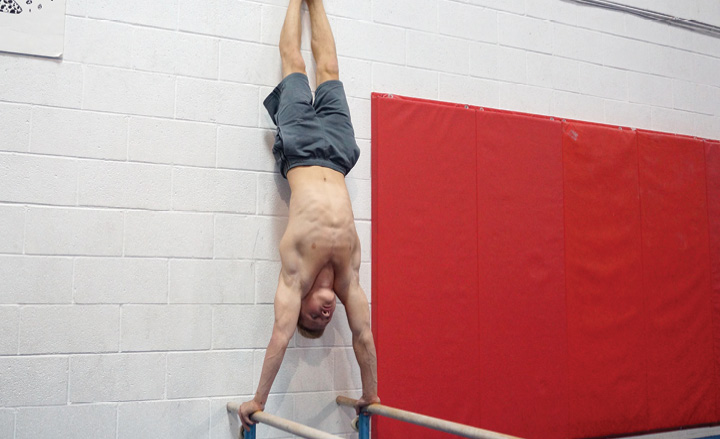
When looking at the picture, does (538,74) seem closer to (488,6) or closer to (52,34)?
(488,6)

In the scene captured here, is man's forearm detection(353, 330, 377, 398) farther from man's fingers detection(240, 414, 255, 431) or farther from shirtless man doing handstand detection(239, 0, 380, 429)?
man's fingers detection(240, 414, 255, 431)

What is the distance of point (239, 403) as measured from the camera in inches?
130

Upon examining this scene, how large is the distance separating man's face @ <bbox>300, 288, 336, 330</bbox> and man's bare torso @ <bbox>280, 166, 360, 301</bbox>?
0.05m

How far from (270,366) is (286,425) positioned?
0.46 meters

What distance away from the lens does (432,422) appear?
8.84ft

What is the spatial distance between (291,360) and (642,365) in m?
2.38

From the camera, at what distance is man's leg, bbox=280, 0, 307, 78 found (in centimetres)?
347

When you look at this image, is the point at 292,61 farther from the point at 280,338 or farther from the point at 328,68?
the point at 280,338

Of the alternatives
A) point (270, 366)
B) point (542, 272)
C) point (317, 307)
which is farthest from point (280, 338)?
point (542, 272)

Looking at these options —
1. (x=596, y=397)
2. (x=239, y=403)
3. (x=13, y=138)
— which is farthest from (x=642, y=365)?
(x=13, y=138)

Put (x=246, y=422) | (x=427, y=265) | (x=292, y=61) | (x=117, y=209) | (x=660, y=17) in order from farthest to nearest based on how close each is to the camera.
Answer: (x=660, y=17), (x=427, y=265), (x=292, y=61), (x=117, y=209), (x=246, y=422)

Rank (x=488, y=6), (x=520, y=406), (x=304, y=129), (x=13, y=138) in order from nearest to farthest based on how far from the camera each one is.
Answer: (x=13, y=138) < (x=304, y=129) < (x=520, y=406) < (x=488, y=6)

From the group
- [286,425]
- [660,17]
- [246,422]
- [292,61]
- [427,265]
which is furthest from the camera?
[660,17]

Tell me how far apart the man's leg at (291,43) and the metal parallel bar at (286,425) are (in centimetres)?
175
